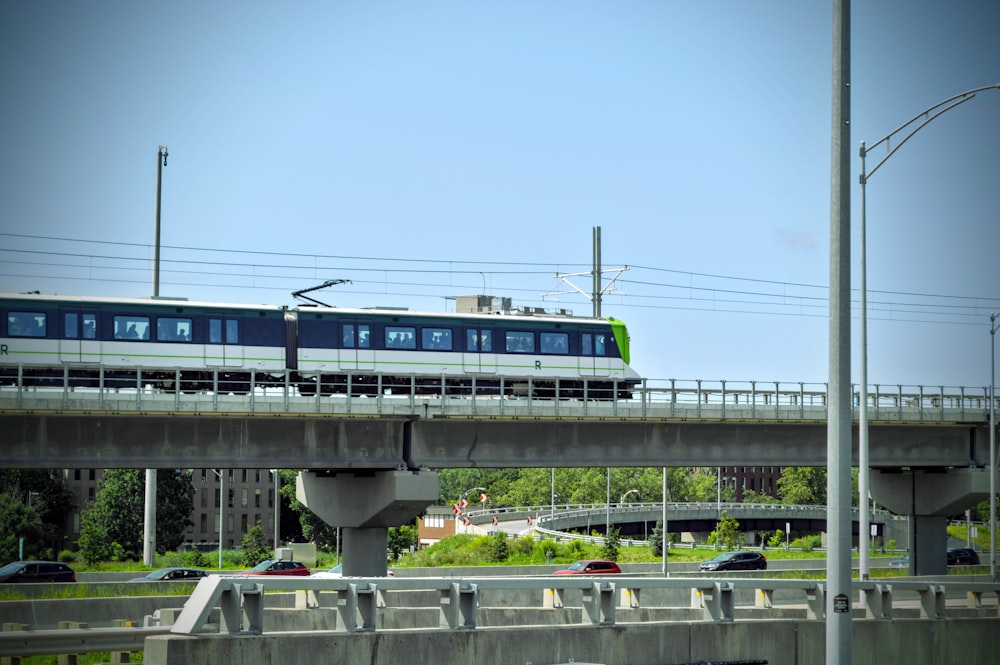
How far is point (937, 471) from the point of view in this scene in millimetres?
52938

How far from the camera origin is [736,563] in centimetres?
5966

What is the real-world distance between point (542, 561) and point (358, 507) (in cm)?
3020

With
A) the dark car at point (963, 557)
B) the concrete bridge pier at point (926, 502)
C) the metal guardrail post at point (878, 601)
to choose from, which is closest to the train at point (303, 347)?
the concrete bridge pier at point (926, 502)

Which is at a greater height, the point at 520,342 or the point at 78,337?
the point at 520,342

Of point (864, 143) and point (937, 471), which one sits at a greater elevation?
point (864, 143)

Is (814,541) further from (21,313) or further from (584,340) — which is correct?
(21,313)

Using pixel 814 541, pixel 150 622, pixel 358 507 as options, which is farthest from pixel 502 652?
pixel 814 541

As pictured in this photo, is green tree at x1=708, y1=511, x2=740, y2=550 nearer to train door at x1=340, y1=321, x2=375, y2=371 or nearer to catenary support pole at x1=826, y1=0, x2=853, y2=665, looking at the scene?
train door at x1=340, y1=321, x2=375, y2=371

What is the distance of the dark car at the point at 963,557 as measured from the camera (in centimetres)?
7031

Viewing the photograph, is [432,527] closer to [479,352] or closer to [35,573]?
[479,352]

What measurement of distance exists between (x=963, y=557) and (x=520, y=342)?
3461 cm

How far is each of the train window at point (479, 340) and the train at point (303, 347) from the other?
4 centimetres

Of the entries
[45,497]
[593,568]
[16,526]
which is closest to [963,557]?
[593,568]

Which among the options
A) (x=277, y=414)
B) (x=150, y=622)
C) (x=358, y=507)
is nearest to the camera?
(x=150, y=622)
